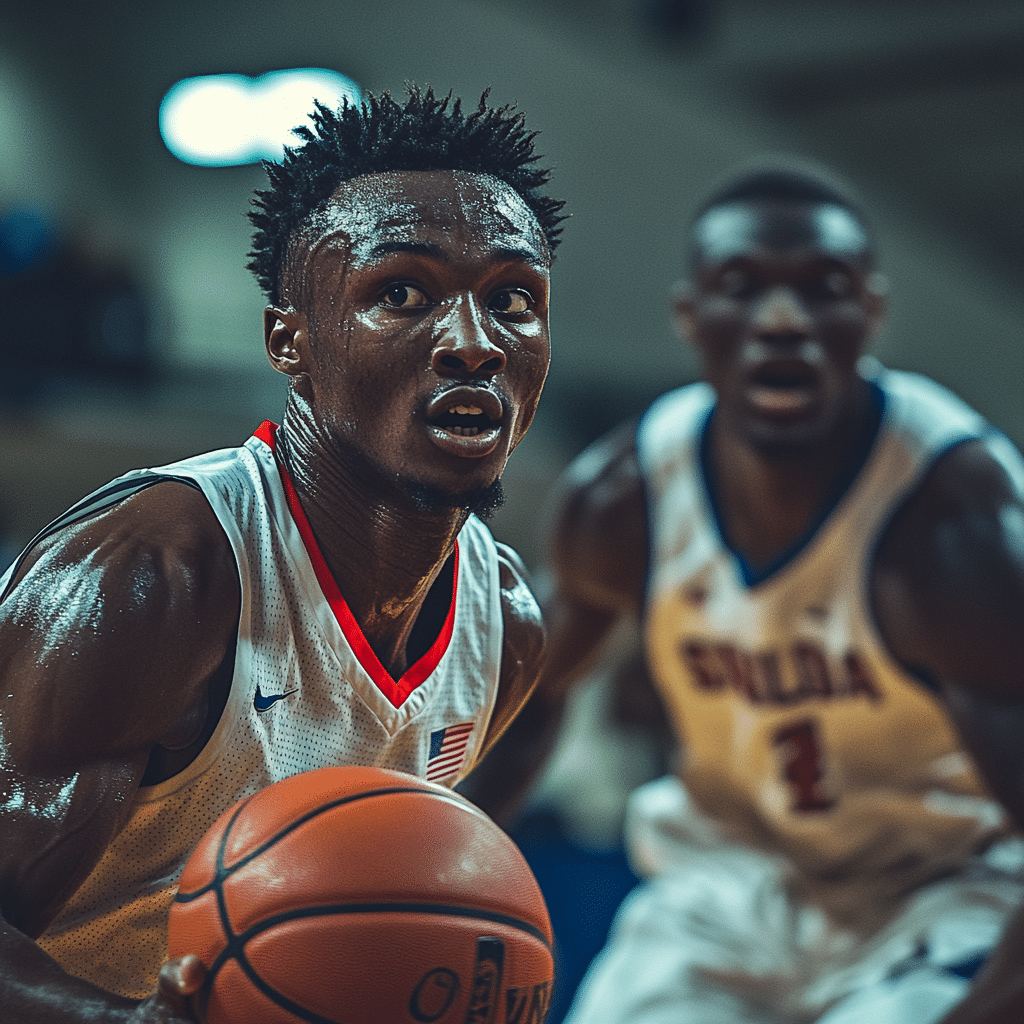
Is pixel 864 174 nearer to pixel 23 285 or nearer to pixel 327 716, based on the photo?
pixel 23 285

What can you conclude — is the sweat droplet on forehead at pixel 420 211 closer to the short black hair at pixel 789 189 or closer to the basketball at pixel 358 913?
the basketball at pixel 358 913

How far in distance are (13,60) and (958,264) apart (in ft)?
23.4

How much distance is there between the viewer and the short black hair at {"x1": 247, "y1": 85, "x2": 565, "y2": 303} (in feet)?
5.23

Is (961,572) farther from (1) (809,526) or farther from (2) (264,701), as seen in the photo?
(2) (264,701)

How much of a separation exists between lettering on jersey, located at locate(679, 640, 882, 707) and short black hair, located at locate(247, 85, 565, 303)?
5.94 feet

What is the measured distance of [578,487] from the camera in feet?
11.8

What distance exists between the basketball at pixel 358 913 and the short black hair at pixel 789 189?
2200mm

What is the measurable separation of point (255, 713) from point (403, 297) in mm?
485

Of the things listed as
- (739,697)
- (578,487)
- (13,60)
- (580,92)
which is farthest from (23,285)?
(739,697)

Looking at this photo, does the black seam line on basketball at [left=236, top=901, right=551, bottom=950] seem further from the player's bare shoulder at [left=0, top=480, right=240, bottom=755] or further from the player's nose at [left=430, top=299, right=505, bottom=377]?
the player's nose at [left=430, top=299, right=505, bottom=377]

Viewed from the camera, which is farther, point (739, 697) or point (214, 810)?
point (739, 697)

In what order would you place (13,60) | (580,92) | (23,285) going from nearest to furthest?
1. (23,285)
2. (13,60)
3. (580,92)

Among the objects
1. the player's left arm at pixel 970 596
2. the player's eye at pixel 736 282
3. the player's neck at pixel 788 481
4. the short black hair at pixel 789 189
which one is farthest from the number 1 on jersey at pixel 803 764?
the short black hair at pixel 789 189

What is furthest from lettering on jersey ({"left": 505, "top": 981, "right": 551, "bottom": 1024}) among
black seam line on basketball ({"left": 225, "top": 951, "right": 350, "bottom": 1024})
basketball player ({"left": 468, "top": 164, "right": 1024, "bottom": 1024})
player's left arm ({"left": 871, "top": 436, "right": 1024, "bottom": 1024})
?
player's left arm ({"left": 871, "top": 436, "right": 1024, "bottom": 1024})
